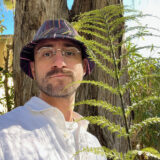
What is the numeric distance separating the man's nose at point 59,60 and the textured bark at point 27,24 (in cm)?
90

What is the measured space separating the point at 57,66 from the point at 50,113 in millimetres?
284

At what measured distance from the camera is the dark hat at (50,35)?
1.46 metres

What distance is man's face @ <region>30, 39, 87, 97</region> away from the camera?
4.68ft

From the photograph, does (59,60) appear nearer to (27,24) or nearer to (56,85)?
(56,85)

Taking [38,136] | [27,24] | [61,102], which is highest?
[27,24]

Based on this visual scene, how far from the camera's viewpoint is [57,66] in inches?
55.7

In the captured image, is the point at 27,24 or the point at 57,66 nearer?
the point at 57,66

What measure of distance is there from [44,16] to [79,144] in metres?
1.41

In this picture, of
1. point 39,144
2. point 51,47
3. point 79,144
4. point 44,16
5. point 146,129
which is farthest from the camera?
point 146,129

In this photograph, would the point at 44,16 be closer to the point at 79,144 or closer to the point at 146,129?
the point at 79,144

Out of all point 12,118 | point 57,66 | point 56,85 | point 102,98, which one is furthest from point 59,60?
point 102,98

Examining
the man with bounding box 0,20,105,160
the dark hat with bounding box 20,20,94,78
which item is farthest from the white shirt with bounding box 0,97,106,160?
the dark hat with bounding box 20,20,94,78

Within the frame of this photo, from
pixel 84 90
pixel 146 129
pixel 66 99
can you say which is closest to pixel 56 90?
pixel 66 99

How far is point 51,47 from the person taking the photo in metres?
1.49
